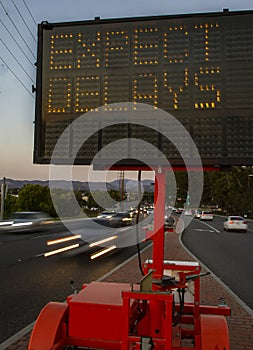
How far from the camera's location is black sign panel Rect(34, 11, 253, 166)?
4.02 m

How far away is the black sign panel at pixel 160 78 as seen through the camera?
402 cm

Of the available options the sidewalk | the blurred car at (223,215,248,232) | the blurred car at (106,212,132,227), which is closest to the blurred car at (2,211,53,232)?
the blurred car at (106,212,132,227)

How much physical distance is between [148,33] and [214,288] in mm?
6383

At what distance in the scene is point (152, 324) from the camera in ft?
13.4

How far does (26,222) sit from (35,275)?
15.1 m

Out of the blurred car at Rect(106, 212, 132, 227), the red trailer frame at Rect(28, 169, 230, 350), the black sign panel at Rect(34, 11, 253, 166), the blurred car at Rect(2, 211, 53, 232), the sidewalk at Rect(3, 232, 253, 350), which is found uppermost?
the black sign panel at Rect(34, 11, 253, 166)

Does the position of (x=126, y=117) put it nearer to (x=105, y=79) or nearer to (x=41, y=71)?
(x=105, y=79)

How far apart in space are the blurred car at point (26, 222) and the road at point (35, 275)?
6.35 metres

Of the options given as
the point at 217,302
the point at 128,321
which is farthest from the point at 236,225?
the point at 128,321

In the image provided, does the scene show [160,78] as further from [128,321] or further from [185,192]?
[185,192]

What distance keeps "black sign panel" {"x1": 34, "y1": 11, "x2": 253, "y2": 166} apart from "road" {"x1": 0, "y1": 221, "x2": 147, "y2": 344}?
11.4ft

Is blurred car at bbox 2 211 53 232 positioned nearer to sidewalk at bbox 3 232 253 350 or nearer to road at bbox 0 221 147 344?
road at bbox 0 221 147 344

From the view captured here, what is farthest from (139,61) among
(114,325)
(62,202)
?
(62,202)

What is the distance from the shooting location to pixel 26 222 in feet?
82.2
